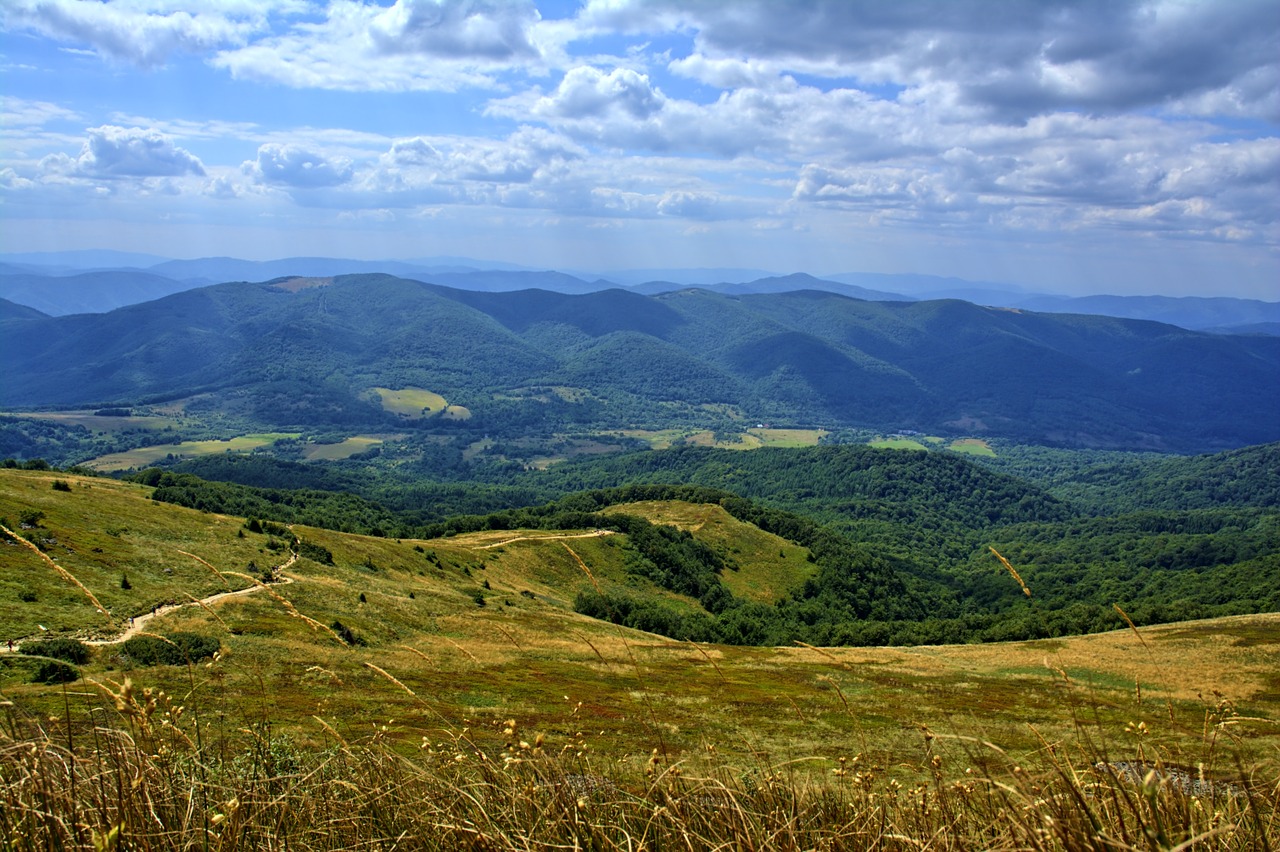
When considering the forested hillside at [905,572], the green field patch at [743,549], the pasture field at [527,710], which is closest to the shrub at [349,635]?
the pasture field at [527,710]

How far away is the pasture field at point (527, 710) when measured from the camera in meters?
5.51

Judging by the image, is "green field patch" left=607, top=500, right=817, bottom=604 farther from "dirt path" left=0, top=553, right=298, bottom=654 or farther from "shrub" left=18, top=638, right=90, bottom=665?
"shrub" left=18, top=638, right=90, bottom=665

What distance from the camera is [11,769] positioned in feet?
18.9

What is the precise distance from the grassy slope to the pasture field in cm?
28

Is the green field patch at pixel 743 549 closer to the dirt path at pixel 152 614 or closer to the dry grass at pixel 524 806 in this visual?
the dirt path at pixel 152 614

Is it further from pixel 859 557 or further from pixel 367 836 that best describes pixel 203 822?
pixel 859 557

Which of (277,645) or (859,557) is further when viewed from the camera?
(859,557)

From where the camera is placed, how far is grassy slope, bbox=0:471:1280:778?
29.2 metres

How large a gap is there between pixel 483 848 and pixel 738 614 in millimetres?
93783

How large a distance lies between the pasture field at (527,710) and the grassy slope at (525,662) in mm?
284

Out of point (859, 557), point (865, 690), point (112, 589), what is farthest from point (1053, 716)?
point (859, 557)

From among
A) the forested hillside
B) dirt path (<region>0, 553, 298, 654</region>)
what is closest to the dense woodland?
the forested hillside

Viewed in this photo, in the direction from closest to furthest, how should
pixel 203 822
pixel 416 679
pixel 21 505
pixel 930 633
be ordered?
pixel 203 822 < pixel 416 679 < pixel 21 505 < pixel 930 633

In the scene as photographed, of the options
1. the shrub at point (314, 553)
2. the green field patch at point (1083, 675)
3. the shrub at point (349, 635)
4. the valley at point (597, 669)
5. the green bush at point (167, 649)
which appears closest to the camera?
the valley at point (597, 669)
